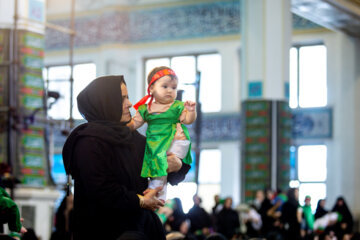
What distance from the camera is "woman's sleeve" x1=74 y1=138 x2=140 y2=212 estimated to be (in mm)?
3027

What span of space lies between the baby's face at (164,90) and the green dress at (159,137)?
0.12 feet

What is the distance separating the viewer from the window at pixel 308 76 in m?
18.1

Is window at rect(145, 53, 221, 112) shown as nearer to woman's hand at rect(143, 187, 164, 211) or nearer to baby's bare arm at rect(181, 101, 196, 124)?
baby's bare arm at rect(181, 101, 196, 124)

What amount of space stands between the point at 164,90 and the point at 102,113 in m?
0.31

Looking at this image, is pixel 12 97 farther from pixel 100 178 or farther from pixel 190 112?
pixel 100 178

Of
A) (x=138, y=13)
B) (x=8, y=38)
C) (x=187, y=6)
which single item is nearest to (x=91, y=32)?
(x=138, y=13)

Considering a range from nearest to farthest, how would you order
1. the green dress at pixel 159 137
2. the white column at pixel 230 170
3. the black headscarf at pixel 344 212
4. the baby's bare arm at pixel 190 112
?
the green dress at pixel 159 137 < the baby's bare arm at pixel 190 112 < the black headscarf at pixel 344 212 < the white column at pixel 230 170

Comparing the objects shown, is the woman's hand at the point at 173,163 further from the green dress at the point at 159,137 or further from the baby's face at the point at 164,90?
the baby's face at the point at 164,90

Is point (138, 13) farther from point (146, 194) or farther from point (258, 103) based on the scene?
point (146, 194)

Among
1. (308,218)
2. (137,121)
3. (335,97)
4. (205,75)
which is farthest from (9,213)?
(205,75)

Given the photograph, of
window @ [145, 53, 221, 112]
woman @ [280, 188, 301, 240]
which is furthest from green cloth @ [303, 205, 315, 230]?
window @ [145, 53, 221, 112]

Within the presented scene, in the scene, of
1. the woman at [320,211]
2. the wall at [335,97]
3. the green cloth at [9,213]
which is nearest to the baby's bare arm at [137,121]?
the green cloth at [9,213]

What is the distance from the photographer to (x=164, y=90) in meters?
3.30

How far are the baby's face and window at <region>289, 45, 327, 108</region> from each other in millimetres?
15094
